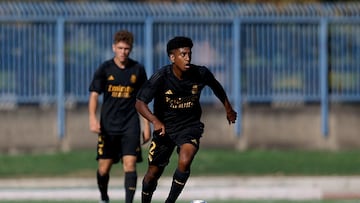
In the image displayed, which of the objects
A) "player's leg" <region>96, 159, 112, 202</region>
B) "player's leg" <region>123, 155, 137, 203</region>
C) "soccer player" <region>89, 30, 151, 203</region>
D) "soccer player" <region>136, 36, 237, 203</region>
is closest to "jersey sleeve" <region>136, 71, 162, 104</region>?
"soccer player" <region>136, 36, 237, 203</region>

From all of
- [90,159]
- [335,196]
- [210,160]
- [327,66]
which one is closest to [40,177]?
[90,159]

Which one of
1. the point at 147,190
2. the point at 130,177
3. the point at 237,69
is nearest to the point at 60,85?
the point at 237,69

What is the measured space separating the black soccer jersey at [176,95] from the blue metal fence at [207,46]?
371 inches

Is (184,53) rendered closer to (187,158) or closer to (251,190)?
(187,158)

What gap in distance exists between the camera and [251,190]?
16.8 meters

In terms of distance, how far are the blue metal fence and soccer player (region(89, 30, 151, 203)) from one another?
770 cm

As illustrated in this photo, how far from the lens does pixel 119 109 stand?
1380 cm

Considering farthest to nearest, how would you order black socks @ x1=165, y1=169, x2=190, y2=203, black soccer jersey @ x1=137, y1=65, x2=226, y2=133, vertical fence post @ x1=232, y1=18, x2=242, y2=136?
vertical fence post @ x1=232, y1=18, x2=242, y2=136
black soccer jersey @ x1=137, y1=65, x2=226, y2=133
black socks @ x1=165, y1=169, x2=190, y2=203

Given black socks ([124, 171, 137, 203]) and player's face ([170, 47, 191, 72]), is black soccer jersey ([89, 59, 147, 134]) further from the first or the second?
player's face ([170, 47, 191, 72])

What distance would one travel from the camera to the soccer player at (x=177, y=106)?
11977 millimetres

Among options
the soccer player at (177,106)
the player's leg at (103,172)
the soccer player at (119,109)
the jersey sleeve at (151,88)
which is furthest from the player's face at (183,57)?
the player's leg at (103,172)

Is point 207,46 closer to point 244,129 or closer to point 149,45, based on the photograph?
point 149,45

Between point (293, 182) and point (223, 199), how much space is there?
2478mm

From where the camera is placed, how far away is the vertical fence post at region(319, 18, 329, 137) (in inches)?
883
